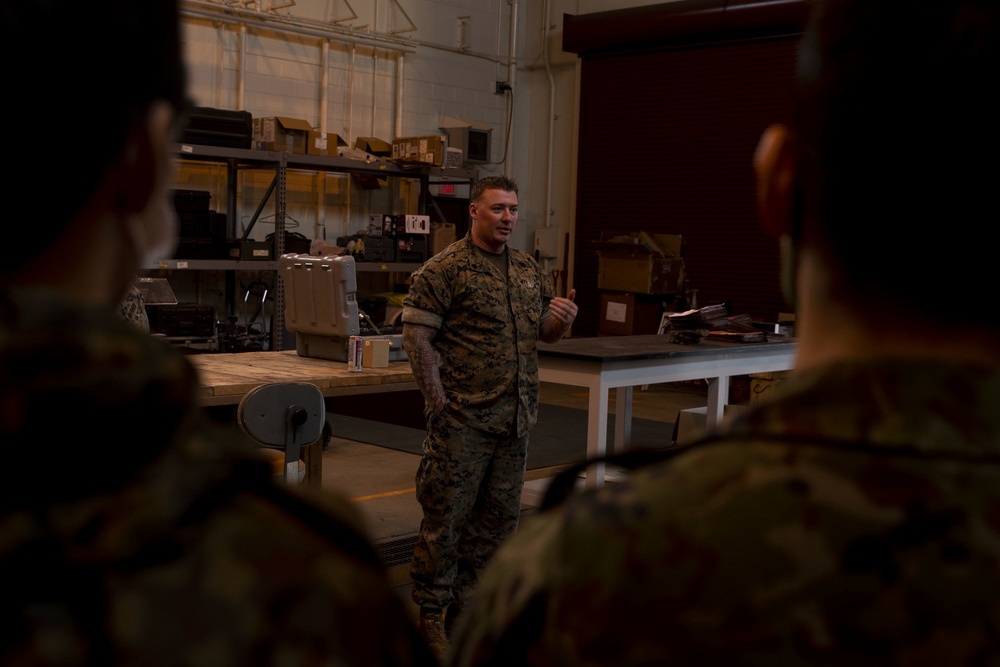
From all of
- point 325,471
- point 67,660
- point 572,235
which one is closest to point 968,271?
point 67,660

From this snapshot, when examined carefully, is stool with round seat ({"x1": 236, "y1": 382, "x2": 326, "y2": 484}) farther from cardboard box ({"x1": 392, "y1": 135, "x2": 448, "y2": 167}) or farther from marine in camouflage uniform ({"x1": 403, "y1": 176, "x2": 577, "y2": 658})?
cardboard box ({"x1": 392, "y1": 135, "x2": 448, "y2": 167})

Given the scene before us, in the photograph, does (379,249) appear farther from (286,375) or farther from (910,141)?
(910,141)

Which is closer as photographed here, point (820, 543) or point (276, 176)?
point (820, 543)

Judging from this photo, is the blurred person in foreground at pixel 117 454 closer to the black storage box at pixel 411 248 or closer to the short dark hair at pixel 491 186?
the short dark hair at pixel 491 186

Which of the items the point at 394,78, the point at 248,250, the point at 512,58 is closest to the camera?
the point at 248,250

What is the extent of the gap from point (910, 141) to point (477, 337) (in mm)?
3189

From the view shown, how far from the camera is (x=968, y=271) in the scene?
0.72 m

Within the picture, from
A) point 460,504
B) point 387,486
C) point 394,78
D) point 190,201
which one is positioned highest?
point 394,78

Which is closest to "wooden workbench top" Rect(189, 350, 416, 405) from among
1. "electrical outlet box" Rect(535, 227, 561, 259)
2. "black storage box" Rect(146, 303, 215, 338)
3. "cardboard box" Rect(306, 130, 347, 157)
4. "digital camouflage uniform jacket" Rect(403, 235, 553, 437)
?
"digital camouflage uniform jacket" Rect(403, 235, 553, 437)

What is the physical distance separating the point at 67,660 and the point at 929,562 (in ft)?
1.80

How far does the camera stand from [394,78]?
1063cm

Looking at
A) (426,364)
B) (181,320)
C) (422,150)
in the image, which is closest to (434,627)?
(426,364)

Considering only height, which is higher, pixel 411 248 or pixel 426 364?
pixel 411 248

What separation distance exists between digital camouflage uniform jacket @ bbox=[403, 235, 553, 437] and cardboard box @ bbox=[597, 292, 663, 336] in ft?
20.2
